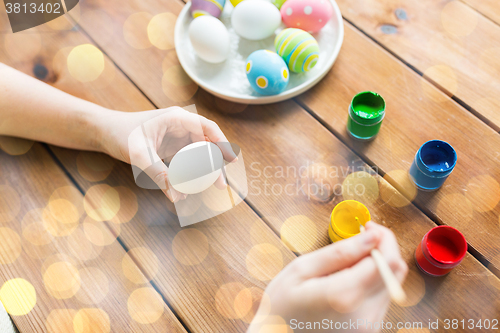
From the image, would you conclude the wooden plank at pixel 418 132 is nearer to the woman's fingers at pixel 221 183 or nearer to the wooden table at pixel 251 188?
the wooden table at pixel 251 188

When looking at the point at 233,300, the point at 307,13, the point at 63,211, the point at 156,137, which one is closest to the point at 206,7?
the point at 307,13

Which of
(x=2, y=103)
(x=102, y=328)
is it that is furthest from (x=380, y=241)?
(x=2, y=103)

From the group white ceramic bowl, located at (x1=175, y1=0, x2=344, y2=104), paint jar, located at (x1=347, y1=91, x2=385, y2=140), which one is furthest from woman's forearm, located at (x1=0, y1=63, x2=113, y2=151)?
paint jar, located at (x1=347, y1=91, x2=385, y2=140)

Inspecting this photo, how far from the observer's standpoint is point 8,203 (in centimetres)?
79

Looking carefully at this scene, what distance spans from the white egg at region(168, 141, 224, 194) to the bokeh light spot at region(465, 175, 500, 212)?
1.82 ft

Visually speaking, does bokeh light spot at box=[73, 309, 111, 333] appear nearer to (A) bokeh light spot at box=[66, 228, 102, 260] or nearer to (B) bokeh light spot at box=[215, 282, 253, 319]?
(A) bokeh light spot at box=[66, 228, 102, 260]

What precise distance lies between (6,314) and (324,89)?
85 cm

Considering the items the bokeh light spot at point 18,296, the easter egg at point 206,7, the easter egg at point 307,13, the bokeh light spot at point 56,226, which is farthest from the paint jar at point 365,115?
the bokeh light spot at point 18,296

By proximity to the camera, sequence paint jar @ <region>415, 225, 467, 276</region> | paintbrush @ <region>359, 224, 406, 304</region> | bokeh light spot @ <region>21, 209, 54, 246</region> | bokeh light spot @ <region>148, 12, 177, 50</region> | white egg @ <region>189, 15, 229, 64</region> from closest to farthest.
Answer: paintbrush @ <region>359, 224, 406, 304</region> → paint jar @ <region>415, 225, 467, 276</region> → bokeh light spot @ <region>21, 209, 54, 246</region> → white egg @ <region>189, 15, 229, 64</region> → bokeh light spot @ <region>148, 12, 177, 50</region>

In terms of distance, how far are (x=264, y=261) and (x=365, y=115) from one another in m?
0.41

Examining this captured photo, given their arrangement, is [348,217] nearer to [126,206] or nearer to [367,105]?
[367,105]

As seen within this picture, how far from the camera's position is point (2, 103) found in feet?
2.63

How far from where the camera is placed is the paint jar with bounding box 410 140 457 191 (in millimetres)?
713

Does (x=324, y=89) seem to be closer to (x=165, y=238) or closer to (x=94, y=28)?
(x=165, y=238)
